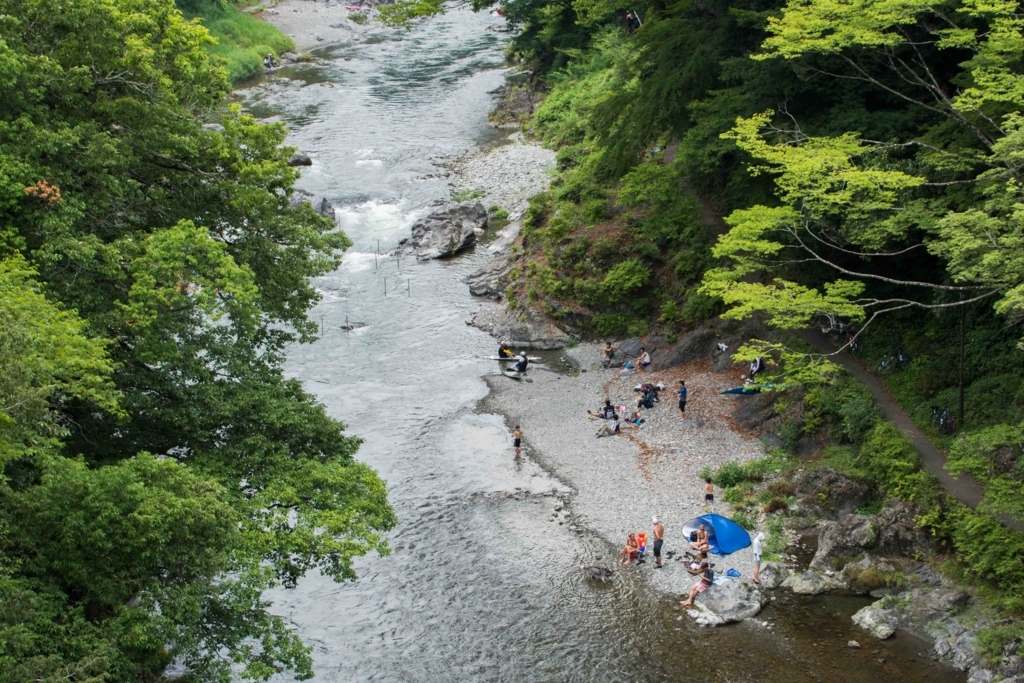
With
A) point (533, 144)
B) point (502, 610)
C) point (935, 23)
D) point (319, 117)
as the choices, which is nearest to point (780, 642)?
point (502, 610)

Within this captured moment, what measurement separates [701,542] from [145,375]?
49.0 ft

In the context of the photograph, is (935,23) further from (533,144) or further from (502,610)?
(533,144)

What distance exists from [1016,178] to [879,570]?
1057cm

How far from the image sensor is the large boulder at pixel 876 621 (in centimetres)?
2241

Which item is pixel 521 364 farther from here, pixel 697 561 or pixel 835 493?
pixel 835 493

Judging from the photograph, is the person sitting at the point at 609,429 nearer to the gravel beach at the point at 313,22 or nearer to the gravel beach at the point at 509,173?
the gravel beach at the point at 509,173

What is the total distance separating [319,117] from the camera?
6875 cm

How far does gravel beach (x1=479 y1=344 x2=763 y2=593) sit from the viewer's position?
90.2 feet

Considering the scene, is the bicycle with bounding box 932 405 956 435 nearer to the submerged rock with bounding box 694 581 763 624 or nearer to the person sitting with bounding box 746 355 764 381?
the person sitting with bounding box 746 355 764 381

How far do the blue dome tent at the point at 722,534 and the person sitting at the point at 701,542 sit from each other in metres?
0.17

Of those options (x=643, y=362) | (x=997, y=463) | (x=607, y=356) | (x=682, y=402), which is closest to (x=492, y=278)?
(x=607, y=356)

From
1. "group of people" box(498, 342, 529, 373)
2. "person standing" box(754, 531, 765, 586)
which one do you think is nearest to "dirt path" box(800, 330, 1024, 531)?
"person standing" box(754, 531, 765, 586)

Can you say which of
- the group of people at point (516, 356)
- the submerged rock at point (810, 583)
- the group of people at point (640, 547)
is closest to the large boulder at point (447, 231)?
the group of people at point (516, 356)

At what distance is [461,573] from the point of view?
2592 centimetres
